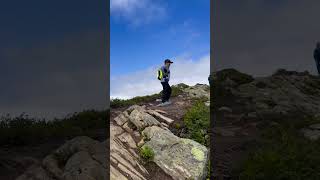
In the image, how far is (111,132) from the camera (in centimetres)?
1747

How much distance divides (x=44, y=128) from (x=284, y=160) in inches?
362

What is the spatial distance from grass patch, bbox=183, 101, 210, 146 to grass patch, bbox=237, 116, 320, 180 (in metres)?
2.20

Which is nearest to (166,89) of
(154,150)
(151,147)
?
(151,147)

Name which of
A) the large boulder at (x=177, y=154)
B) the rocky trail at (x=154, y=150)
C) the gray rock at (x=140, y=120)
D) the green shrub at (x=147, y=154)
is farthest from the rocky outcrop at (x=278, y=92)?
the green shrub at (x=147, y=154)

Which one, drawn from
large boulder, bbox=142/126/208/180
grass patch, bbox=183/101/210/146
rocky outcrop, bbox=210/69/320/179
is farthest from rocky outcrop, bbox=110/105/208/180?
grass patch, bbox=183/101/210/146

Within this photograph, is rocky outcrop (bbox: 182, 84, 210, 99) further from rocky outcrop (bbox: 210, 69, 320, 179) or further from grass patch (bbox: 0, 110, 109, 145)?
grass patch (bbox: 0, 110, 109, 145)

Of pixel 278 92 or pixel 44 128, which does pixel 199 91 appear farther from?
pixel 44 128

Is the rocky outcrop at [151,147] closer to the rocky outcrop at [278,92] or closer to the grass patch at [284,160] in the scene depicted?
the grass patch at [284,160]

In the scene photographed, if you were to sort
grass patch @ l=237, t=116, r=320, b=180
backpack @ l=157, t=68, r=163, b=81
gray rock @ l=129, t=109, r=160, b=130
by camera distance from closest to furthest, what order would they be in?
grass patch @ l=237, t=116, r=320, b=180, gray rock @ l=129, t=109, r=160, b=130, backpack @ l=157, t=68, r=163, b=81

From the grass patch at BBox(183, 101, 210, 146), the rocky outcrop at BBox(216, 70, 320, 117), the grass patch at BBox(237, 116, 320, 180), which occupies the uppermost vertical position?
the rocky outcrop at BBox(216, 70, 320, 117)

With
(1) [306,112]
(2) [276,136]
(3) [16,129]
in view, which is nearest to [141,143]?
(3) [16,129]

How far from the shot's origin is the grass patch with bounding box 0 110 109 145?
16.6 m

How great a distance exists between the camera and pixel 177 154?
16.2m

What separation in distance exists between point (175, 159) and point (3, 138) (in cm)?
601
